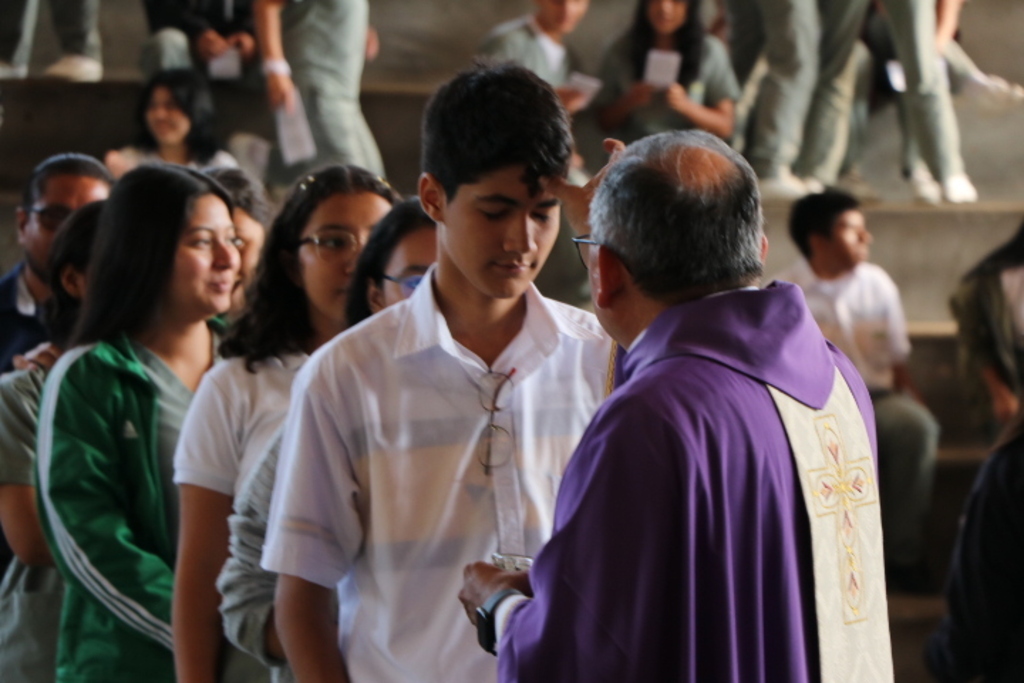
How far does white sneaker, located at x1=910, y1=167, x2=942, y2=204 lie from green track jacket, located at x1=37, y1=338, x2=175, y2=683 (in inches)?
149

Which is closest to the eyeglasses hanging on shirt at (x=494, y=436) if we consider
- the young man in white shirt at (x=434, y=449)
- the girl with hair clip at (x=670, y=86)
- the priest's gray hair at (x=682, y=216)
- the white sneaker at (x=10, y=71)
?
the young man in white shirt at (x=434, y=449)

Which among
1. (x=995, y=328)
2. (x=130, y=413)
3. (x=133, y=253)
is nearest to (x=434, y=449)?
(x=130, y=413)

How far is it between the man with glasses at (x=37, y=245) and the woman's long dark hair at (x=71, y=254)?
42 cm

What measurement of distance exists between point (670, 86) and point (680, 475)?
364 cm

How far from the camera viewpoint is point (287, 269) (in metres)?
1.87

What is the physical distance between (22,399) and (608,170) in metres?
1.34

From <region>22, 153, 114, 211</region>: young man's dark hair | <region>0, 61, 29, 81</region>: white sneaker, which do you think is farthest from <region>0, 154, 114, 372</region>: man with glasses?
<region>0, 61, 29, 81</region>: white sneaker

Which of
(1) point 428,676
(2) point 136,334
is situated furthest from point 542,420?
(2) point 136,334

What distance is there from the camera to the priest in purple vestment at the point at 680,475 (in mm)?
1036

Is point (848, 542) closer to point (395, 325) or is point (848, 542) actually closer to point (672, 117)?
point (395, 325)

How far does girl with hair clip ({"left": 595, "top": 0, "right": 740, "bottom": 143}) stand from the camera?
4492mm

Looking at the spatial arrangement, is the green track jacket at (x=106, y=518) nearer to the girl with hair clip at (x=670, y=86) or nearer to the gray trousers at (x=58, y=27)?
the girl with hair clip at (x=670, y=86)

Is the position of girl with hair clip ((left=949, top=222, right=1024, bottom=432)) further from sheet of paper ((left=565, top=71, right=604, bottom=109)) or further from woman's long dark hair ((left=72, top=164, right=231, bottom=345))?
woman's long dark hair ((left=72, top=164, right=231, bottom=345))

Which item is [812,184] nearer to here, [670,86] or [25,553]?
[670,86]
